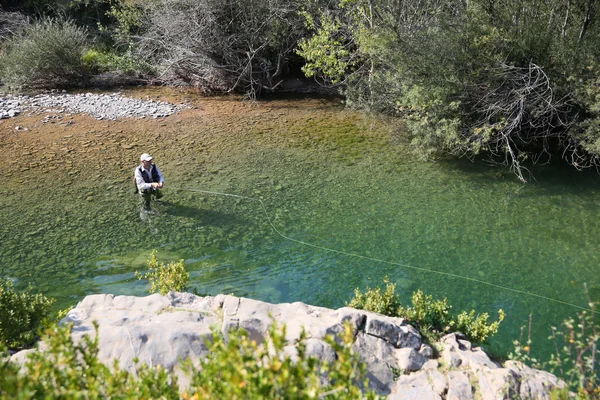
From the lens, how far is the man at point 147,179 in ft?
37.1

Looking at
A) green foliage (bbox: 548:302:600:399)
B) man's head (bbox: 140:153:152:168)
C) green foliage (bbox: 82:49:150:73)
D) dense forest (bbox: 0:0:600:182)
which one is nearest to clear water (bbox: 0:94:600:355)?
green foliage (bbox: 548:302:600:399)

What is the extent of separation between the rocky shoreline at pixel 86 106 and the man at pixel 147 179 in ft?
23.7

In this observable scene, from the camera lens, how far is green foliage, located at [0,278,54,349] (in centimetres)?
644

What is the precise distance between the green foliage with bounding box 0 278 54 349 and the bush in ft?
49.1

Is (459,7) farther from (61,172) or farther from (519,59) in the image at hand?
(61,172)

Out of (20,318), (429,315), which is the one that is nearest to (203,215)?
(20,318)

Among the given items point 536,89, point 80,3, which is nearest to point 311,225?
point 536,89

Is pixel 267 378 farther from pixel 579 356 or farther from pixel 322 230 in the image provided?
pixel 322 230

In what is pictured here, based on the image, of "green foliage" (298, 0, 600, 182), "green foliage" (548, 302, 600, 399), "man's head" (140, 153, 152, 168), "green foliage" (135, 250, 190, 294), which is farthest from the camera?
"green foliage" (298, 0, 600, 182)

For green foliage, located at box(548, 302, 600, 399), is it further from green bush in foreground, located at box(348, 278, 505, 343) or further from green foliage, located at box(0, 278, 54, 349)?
green foliage, located at box(0, 278, 54, 349)

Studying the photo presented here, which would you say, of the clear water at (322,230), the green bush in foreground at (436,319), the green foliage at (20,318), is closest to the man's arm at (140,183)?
the clear water at (322,230)

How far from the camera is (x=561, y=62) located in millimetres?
12922

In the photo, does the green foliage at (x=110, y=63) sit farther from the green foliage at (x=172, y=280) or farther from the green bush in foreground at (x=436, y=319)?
the green bush in foreground at (x=436, y=319)

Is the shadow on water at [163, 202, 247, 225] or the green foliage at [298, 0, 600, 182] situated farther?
the green foliage at [298, 0, 600, 182]
